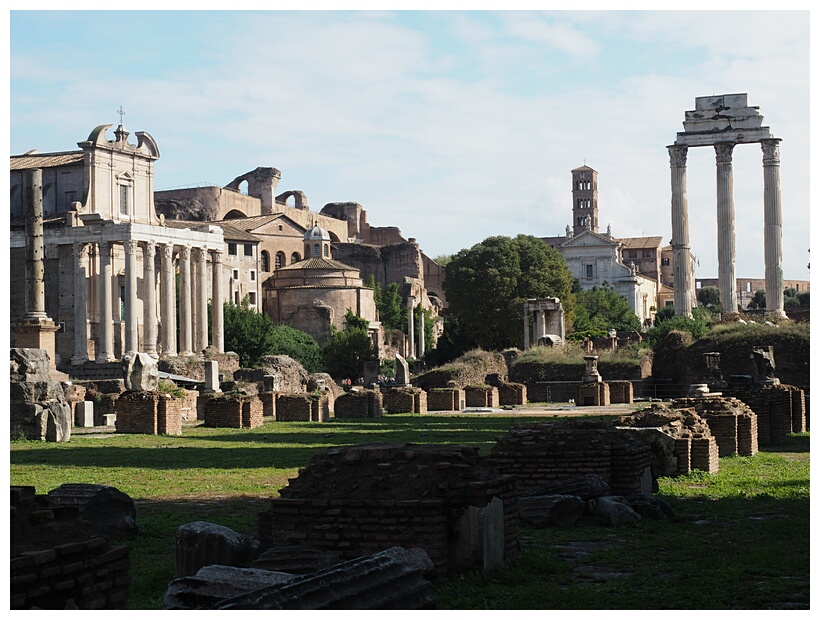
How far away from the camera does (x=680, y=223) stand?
172 ft

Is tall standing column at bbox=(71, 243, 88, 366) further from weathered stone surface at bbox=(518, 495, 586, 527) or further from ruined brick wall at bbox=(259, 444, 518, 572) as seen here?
ruined brick wall at bbox=(259, 444, 518, 572)

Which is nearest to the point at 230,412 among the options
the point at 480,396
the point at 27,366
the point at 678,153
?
the point at 27,366

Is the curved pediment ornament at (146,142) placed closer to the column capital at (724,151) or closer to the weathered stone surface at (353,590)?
the column capital at (724,151)

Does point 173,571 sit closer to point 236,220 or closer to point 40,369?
point 40,369

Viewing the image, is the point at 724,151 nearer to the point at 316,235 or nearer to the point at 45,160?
the point at 45,160

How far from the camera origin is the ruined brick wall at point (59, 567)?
16.9 ft

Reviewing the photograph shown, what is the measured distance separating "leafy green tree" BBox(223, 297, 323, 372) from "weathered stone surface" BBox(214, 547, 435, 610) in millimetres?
50887

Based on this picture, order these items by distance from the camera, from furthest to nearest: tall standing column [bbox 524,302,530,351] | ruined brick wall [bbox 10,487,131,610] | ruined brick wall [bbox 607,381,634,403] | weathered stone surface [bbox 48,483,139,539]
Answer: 1. tall standing column [bbox 524,302,530,351]
2. ruined brick wall [bbox 607,381,634,403]
3. weathered stone surface [bbox 48,483,139,539]
4. ruined brick wall [bbox 10,487,131,610]

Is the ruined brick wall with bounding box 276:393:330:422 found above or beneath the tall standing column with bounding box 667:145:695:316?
beneath

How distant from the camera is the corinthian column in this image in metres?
51.2

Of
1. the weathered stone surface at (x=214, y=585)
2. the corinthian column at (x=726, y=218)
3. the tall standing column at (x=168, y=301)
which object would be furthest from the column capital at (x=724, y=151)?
the weathered stone surface at (x=214, y=585)

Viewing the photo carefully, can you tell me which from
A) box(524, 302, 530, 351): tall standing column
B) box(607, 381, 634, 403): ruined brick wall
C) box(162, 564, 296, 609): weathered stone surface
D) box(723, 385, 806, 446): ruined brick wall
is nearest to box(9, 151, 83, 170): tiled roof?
box(524, 302, 530, 351): tall standing column

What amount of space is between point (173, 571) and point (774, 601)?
353 centimetres

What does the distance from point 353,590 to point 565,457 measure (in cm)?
579
